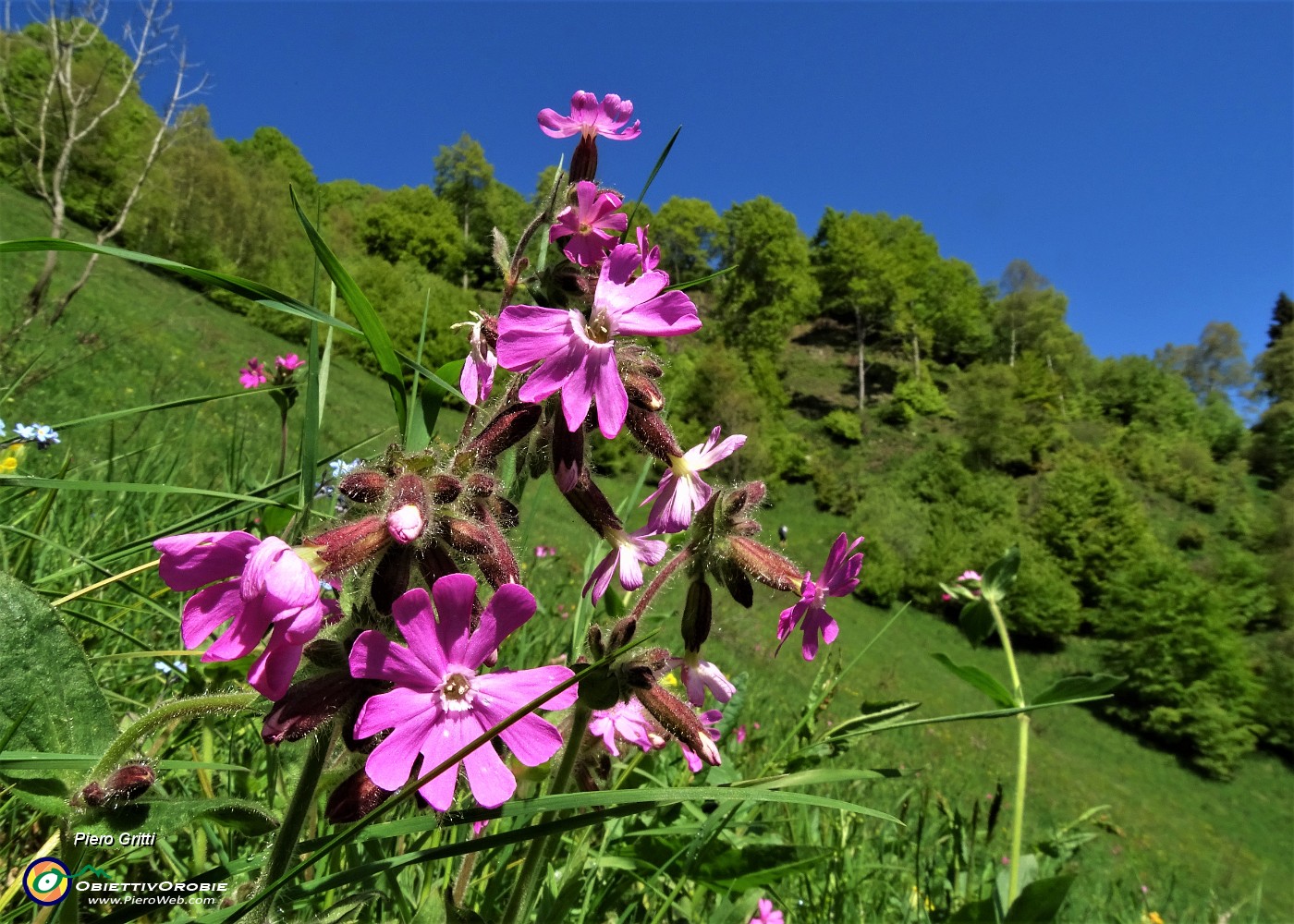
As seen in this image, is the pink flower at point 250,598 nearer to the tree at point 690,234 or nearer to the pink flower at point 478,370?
the pink flower at point 478,370

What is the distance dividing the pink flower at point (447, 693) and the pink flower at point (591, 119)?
33.4 inches

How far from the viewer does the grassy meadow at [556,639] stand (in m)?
1.55

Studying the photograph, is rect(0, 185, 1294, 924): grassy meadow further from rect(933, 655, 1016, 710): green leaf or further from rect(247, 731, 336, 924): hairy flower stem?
rect(247, 731, 336, 924): hairy flower stem

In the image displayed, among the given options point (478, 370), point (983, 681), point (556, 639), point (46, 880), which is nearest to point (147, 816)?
point (46, 880)

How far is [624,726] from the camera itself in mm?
1039

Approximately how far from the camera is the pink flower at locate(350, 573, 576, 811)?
567mm

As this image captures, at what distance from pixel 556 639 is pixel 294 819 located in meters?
2.27

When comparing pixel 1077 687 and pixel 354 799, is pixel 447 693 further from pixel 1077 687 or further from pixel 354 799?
pixel 1077 687

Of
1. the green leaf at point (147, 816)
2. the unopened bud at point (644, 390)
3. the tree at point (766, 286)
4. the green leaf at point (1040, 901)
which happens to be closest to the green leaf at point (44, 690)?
the green leaf at point (147, 816)

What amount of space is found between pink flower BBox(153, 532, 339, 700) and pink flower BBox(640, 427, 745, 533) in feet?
1.65

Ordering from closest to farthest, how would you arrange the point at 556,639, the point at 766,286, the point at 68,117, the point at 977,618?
the point at 977,618 < the point at 556,639 < the point at 68,117 < the point at 766,286

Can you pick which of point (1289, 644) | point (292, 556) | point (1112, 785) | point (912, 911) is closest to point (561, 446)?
point (292, 556)

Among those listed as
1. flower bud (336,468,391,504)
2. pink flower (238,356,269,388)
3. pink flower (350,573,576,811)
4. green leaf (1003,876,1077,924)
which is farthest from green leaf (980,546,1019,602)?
pink flower (238,356,269,388)

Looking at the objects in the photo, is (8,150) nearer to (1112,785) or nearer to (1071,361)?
(1112,785)
